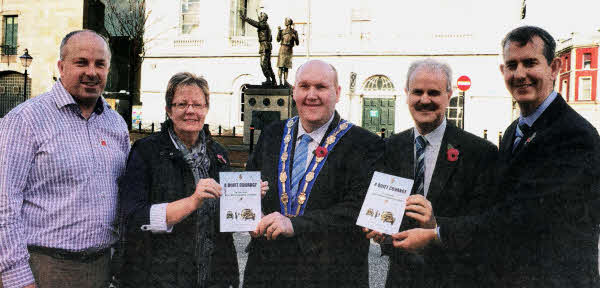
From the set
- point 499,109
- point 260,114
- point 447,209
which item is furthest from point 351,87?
point 447,209

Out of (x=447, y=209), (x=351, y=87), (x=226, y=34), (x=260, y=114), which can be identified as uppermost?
(x=226, y=34)

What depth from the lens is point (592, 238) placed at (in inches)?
83.9

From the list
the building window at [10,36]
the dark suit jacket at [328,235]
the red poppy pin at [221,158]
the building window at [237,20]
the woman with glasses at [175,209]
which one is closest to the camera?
the woman with glasses at [175,209]

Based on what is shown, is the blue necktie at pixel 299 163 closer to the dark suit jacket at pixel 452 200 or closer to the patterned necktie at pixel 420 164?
the dark suit jacket at pixel 452 200

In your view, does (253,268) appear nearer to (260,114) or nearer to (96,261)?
(96,261)

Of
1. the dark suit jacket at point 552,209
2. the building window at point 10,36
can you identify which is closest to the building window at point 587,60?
the building window at point 10,36

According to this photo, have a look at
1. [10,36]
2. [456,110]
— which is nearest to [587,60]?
→ [456,110]

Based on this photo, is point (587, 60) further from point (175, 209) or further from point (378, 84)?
point (175, 209)

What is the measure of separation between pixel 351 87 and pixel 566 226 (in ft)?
77.9

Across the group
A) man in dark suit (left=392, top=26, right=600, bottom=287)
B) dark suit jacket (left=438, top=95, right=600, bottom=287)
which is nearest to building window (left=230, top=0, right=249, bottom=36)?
man in dark suit (left=392, top=26, right=600, bottom=287)

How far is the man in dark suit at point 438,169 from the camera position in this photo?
8.25 ft

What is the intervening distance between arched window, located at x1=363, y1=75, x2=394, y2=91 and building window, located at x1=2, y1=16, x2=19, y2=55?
21.7 m

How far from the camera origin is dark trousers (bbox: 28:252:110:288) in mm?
2359

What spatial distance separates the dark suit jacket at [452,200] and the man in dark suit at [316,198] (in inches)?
9.5
